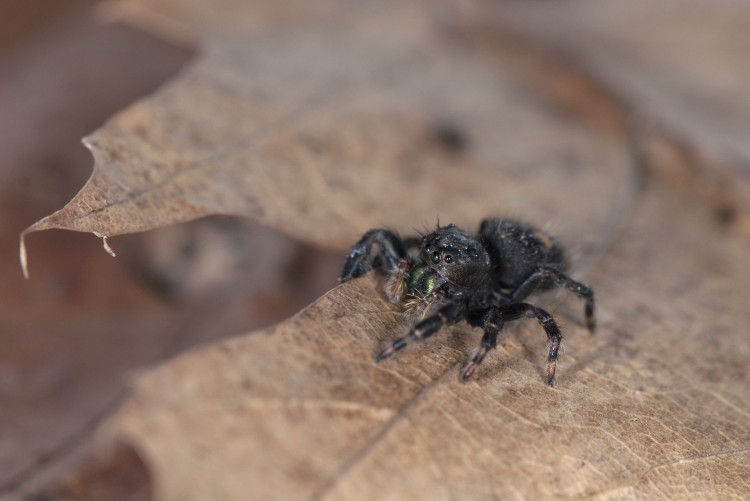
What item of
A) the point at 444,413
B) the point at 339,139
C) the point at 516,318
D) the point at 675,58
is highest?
the point at 675,58

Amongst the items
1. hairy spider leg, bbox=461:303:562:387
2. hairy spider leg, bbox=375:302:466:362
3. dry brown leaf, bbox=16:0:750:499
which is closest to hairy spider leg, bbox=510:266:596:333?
dry brown leaf, bbox=16:0:750:499

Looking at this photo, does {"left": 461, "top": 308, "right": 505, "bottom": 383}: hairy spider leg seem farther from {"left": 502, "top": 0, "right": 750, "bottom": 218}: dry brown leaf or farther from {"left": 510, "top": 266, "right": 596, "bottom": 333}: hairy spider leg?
{"left": 502, "top": 0, "right": 750, "bottom": 218}: dry brown leaf

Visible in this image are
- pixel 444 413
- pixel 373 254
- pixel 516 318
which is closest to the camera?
pixel 444 413

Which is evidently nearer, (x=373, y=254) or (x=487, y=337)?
(x=487, y=337)

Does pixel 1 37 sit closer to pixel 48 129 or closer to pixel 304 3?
pixel 48 129

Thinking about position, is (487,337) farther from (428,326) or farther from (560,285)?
(560,285)

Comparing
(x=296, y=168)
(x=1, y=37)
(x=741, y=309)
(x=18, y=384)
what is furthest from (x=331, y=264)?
(x=1, y=37)

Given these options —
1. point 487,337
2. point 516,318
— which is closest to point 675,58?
point 516,318
